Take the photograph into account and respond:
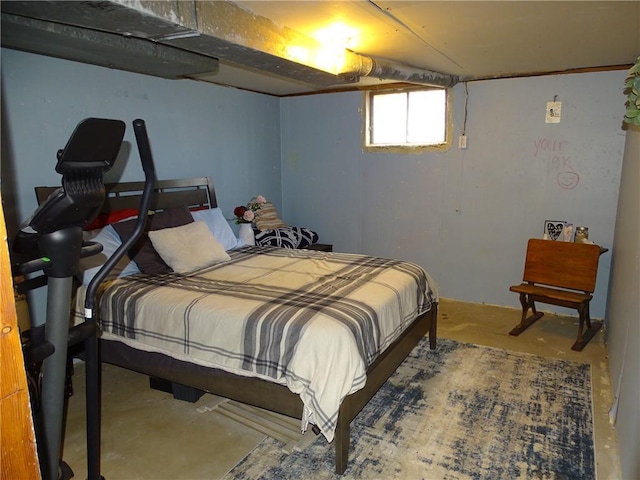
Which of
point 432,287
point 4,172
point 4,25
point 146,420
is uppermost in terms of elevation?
point 4,25

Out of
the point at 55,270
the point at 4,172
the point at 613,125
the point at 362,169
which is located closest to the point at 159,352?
the point at 55,270

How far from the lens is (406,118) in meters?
4.50

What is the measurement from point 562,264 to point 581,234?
1.19 ft

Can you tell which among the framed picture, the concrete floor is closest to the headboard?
the concrete floor

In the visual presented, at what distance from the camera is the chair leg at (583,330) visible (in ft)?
10.8

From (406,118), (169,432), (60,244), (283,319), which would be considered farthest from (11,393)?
(406,118)

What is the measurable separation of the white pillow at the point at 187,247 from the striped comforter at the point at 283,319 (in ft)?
0.38

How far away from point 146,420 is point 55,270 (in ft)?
4.52

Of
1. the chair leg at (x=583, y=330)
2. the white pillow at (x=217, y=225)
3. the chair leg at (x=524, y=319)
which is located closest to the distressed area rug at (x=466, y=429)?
the chair leg at (x=583, y=330)

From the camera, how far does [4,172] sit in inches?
105

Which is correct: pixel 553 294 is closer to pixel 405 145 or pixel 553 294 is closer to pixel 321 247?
pixel 405 145

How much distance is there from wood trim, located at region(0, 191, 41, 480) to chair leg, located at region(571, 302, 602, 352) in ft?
11.5

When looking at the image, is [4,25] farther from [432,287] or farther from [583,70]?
[583,70]

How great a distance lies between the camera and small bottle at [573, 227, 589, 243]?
12.1ft
